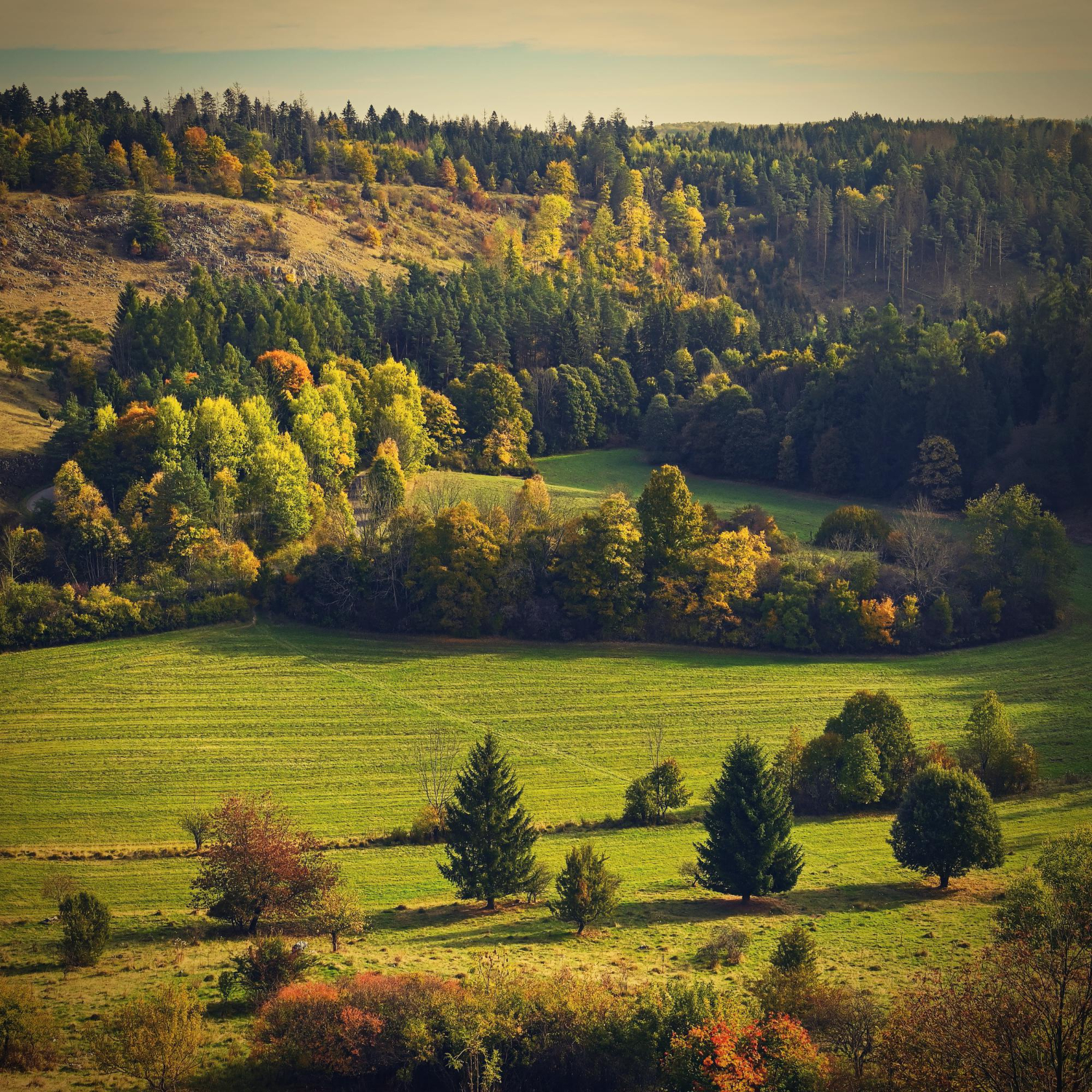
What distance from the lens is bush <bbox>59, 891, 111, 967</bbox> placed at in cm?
3834

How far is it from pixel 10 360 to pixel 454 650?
51.9 metres

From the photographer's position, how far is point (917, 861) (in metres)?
45.9

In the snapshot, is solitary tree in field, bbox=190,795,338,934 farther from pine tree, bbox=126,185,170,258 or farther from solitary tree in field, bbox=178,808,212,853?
pine tree, bbox=126,185,170,258

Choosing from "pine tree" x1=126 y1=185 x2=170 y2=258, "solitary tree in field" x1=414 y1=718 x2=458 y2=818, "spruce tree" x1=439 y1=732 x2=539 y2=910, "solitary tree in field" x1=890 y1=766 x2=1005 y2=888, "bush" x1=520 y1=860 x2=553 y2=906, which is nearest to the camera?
"spruce tree" x1=439 y1=732 x2=539 y2=910

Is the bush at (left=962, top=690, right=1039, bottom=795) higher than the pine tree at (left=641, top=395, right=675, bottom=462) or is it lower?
lower

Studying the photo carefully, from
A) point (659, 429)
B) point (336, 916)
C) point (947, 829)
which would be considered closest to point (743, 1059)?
point (336, 916)

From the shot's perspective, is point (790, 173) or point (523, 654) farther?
point (790, 173)

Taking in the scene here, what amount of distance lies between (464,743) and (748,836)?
823 inches

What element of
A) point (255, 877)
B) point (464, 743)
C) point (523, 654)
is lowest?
point (255, 877)

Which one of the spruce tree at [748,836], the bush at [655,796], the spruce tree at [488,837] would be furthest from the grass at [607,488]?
the spruce tree at [748,836]

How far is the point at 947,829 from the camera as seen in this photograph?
45.4 m

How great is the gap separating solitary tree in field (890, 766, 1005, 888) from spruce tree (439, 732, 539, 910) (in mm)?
14795

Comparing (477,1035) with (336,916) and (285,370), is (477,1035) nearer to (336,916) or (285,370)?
(336,916)

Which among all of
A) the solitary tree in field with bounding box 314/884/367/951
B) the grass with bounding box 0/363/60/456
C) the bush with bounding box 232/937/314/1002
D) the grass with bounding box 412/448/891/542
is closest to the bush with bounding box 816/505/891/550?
the grass with bounding box 412/448/891/542
